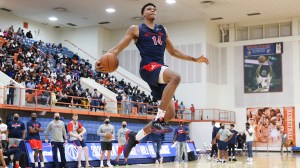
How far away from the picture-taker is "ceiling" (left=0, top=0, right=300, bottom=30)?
3234cm

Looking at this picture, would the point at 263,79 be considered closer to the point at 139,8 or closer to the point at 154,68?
the point at 139,8

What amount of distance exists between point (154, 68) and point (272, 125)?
32.2 m

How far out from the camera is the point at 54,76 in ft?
93.0

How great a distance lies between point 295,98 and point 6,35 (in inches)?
892

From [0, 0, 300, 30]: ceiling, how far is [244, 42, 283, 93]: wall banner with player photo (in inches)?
98.2

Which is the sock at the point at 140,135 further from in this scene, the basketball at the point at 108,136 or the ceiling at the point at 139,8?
the ceiling at the point at 139,8

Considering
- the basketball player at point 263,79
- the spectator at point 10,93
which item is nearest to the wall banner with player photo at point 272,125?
the basketball player at point 263,79

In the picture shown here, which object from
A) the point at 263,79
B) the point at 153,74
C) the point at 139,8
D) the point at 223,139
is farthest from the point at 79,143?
the point at 263,79

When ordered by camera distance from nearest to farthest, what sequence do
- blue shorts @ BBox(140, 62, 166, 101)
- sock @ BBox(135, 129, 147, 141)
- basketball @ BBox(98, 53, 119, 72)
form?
basketball @ BBox(98, 53, 119, 72)
blue shorts @ BBox(140, 62, 166, 101)
sock @ BBox(135, 129, 147, 141)

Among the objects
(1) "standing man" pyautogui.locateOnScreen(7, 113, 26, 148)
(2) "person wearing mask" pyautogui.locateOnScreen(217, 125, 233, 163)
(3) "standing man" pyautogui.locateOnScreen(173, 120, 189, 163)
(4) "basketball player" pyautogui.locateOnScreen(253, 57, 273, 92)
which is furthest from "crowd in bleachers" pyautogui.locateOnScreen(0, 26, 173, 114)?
(4) "basketball player" pyautogui.locateOnScreen(253, 57, 273, 92)

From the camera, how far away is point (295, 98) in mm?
36000

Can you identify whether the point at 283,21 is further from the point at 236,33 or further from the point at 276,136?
the point at 276,136

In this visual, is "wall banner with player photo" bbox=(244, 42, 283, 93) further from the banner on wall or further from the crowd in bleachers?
the banner on wall

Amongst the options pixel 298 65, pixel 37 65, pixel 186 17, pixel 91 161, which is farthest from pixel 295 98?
pixel 91 161
